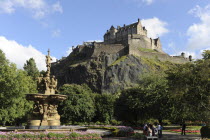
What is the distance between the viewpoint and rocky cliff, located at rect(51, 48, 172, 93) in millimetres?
78312

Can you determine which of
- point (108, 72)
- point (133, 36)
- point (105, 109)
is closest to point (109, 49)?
point (108, 72)

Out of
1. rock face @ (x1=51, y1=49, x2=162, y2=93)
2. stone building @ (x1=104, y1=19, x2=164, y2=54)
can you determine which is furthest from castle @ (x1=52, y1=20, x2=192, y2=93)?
stone building @ (x1=104, y1=19, x2=164, y2=54)

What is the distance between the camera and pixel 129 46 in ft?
289

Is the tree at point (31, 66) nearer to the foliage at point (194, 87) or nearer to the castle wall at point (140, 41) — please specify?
the castle wall at point (140, 41)

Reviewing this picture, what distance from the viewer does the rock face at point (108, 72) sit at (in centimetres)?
7821

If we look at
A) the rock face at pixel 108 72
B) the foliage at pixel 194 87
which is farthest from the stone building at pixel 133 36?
the foliage at pixel 194 87

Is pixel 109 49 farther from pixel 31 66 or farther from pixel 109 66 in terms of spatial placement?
pixel 31 66

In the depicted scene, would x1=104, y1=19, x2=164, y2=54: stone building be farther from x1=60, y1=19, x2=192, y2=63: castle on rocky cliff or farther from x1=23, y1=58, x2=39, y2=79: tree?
x1=23, y1=58, x2=39, y2=79: tree

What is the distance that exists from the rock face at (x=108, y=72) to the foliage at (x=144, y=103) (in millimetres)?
32899

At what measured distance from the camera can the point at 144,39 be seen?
109 m

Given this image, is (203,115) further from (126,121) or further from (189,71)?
(126,121)

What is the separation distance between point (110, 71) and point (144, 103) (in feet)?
146

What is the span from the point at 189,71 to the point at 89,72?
62.2m

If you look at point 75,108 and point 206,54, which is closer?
point 206,54
